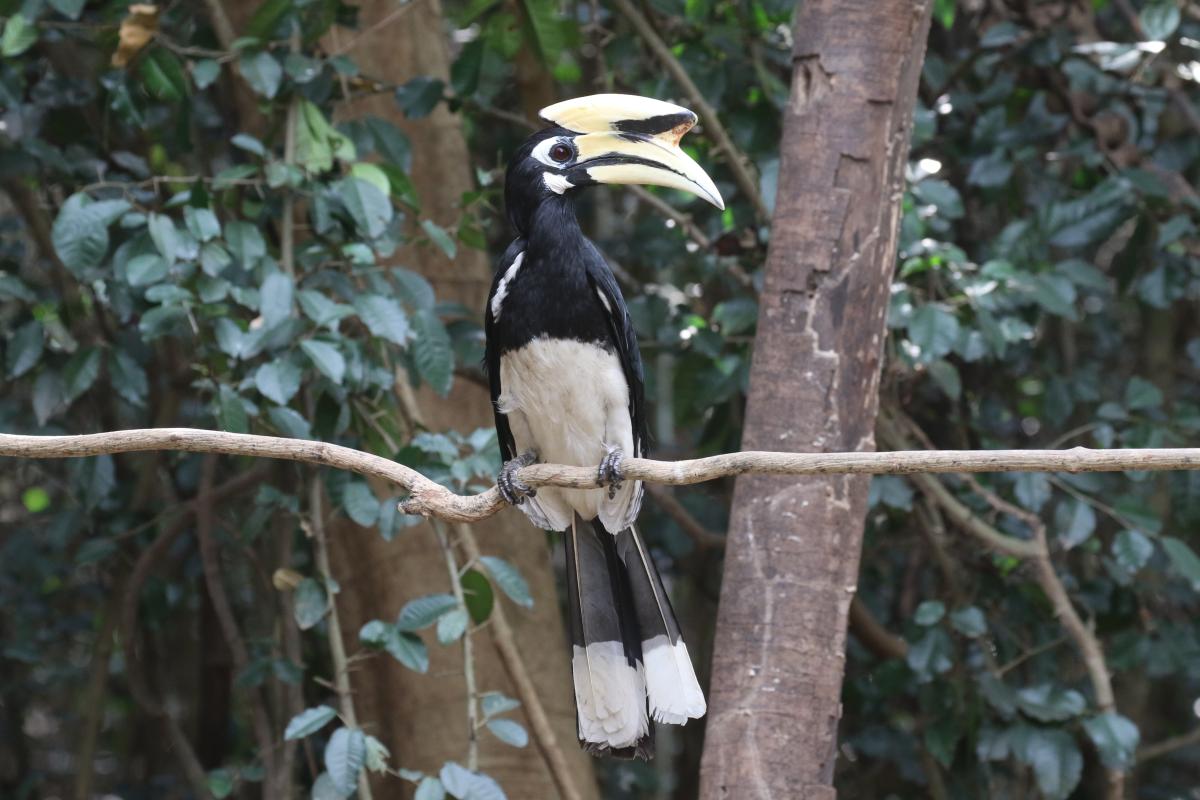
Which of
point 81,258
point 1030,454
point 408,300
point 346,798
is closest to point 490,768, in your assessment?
point 346,798

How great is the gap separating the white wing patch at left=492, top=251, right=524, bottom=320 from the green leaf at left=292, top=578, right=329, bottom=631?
0.73 m

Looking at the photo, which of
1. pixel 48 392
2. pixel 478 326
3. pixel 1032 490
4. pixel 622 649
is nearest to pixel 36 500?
pixel 48 392

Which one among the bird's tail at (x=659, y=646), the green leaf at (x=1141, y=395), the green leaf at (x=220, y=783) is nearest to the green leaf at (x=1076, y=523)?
the green leaf at (x=1141, y=395)

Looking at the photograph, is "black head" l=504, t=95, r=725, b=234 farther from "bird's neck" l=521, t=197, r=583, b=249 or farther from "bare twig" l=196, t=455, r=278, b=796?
"bare twig" l=196, t=455, r=278, b=796

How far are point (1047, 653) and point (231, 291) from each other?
2304 millimetres

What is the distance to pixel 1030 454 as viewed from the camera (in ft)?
5.53

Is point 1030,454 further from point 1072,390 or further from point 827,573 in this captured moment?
point 1072,390

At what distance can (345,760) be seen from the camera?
2627 mm

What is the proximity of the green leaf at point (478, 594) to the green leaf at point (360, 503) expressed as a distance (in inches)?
9.7

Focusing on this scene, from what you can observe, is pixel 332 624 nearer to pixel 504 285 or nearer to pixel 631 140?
pixel 504 285

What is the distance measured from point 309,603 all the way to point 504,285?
31.6 inches

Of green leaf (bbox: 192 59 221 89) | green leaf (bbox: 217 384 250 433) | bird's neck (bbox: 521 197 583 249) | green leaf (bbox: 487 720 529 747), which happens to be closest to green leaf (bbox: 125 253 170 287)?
green leaf (bbox: 217 384 250 433)

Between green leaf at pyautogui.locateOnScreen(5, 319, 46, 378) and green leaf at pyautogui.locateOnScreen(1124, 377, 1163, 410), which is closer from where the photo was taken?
green leaf at pyautogui.locateOnScreen(5, 319, 46, 378)

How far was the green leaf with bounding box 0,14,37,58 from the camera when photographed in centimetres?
304
